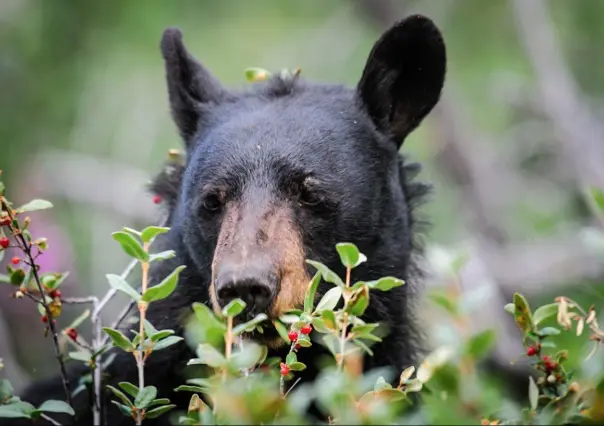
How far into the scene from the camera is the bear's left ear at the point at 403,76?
13.0 feet

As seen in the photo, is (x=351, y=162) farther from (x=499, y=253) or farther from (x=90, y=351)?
(x=499, y=253)

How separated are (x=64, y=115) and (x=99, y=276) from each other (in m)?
3.80

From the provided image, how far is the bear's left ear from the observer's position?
3961mm

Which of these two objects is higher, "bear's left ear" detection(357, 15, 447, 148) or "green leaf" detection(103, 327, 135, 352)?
"bear's left ear" detection(357, 15, 447, 148)

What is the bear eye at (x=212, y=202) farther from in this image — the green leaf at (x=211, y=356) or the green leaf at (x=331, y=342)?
the green leaf at (x=211, y=356)

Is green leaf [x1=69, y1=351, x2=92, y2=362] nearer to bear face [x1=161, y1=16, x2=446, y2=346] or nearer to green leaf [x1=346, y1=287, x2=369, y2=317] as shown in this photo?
bear face [x1=161, y1=16, x2=446, y2=346]

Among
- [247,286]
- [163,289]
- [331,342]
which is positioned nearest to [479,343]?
[331,342]

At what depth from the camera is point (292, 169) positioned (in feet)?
11.5

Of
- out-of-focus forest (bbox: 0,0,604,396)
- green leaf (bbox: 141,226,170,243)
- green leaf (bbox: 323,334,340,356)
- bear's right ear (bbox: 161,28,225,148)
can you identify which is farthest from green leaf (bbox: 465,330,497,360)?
out-of-focus forest (bbox: 0,0,604,396)

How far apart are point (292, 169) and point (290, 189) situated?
73mm

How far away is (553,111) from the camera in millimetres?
8586

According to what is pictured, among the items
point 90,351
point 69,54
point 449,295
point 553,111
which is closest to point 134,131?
point 69,54

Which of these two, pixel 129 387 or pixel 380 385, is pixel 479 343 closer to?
pixel 380 385

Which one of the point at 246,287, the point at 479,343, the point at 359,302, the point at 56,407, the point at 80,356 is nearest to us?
the point at 479,343
